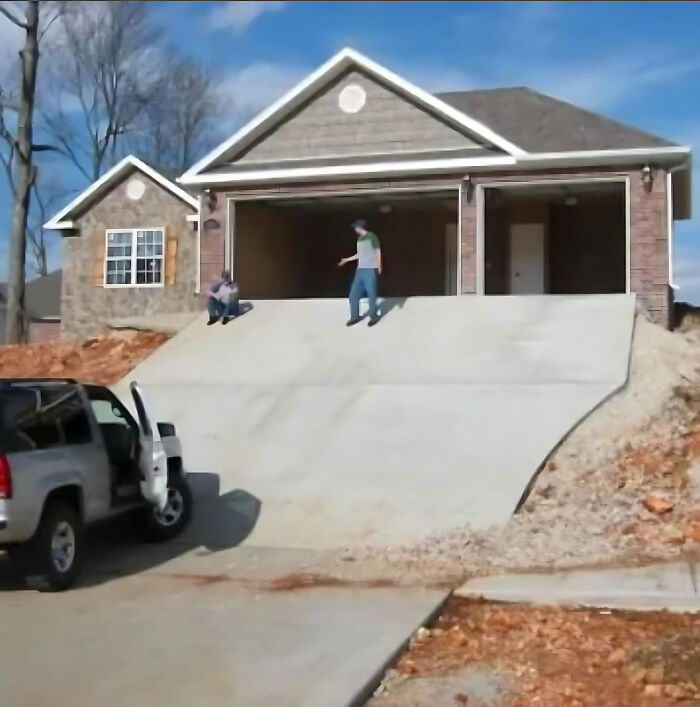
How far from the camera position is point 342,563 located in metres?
9.21

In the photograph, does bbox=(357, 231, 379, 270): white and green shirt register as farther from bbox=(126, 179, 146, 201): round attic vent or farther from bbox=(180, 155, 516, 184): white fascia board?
bbox=(126, 179, 146, 201): round attic vent

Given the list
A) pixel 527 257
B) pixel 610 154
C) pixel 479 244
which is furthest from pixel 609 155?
pixel 527 257

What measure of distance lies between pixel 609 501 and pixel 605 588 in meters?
2.27

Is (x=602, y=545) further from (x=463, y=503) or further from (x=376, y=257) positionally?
(x=376, y=257)

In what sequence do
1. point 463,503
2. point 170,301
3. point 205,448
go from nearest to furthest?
1. point 463,503
2. point 205,448
3. point 170,301

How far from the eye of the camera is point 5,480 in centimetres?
768

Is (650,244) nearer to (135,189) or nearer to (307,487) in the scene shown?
(307,487)

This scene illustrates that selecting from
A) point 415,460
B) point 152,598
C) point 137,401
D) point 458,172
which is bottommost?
point 152,598

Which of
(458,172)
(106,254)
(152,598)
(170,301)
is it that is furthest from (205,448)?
(106,254)

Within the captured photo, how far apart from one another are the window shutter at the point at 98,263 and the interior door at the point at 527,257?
33.0 feet

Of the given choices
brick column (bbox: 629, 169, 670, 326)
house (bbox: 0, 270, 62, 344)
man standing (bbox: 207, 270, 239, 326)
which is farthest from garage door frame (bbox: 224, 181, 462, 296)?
house (bbox: 0, 270, 62, 344)

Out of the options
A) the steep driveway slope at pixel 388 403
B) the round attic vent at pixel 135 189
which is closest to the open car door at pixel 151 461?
the steep driveway slope at pixel 388 403

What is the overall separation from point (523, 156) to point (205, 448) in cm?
909

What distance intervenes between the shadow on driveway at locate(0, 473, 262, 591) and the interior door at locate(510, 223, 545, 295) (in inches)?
507
